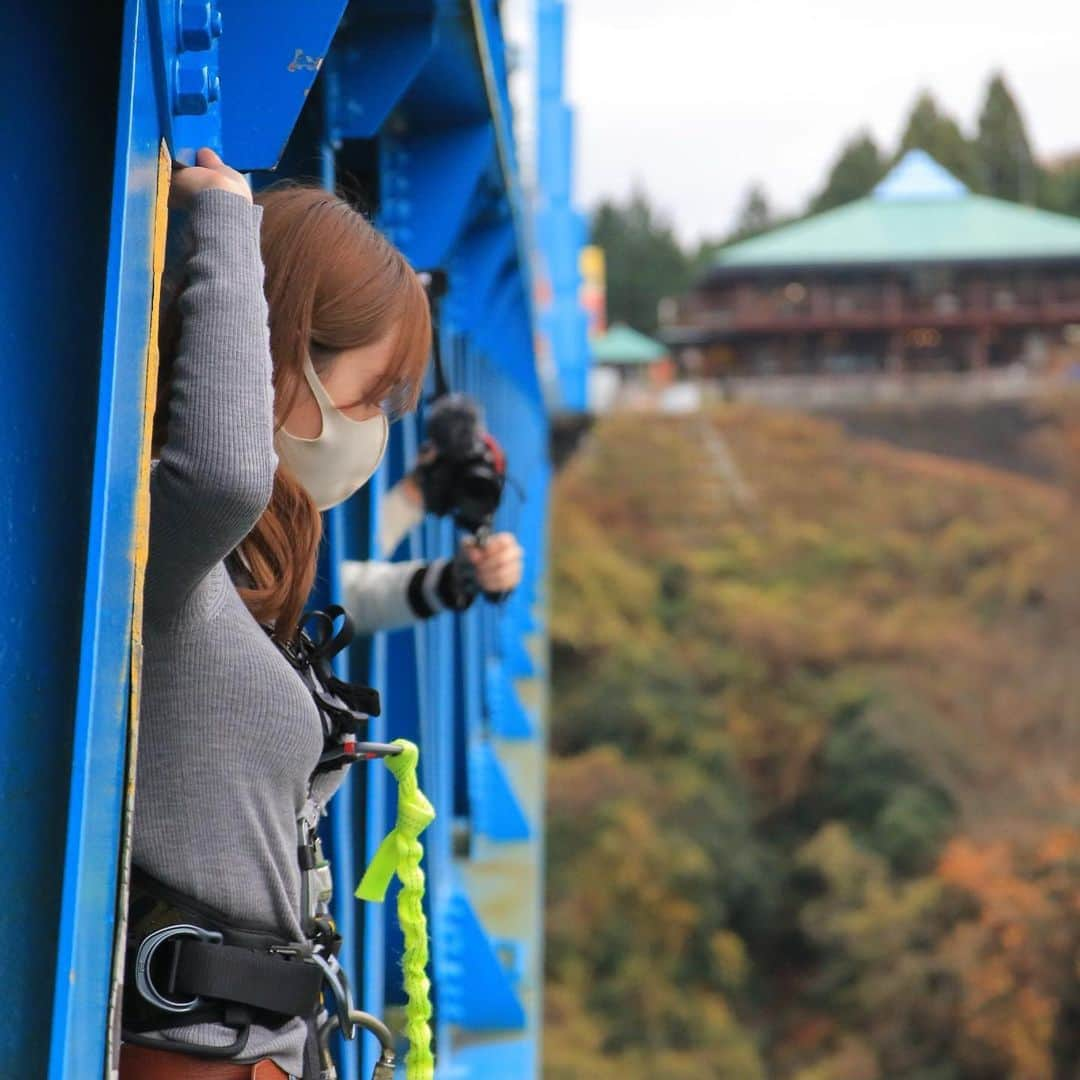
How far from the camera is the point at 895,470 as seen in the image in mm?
38844

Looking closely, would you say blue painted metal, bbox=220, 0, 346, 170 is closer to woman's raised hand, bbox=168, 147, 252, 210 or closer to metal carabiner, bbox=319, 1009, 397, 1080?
woman's raised hand, bbox=168, 147, 252, 210

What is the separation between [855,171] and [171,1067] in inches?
2448

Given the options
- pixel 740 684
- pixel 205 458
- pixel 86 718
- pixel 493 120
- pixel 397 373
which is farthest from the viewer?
pixel 740 684

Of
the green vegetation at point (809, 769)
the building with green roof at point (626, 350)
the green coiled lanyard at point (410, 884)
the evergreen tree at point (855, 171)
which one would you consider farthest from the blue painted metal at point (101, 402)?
the evergreen tree at point (855, 171)

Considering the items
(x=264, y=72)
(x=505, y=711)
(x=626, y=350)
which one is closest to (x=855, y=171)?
(x=626, y=350)

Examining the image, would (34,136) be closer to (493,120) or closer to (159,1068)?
(159,1068)

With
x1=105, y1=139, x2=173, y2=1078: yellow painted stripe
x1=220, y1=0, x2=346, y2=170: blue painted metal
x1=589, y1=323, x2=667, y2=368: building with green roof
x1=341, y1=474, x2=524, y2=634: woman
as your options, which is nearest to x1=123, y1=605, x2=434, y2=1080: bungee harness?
x1=105, y1=139, x2=173, y2=1078: yellow painted stripe

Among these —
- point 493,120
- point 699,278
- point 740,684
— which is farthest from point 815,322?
point 493,120

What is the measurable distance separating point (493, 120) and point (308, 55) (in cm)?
198

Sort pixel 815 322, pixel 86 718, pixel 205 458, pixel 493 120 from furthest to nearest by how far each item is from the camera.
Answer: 1. pixel 815 322
2. pixel 493 120
3. pixel 205 458
4. pixel 86 718

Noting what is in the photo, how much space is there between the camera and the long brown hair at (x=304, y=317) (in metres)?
1.69

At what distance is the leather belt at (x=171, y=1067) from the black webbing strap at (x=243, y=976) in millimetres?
54

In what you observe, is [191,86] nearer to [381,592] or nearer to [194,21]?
[194,21]

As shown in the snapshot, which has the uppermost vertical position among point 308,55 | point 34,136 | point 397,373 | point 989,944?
point 308,55
